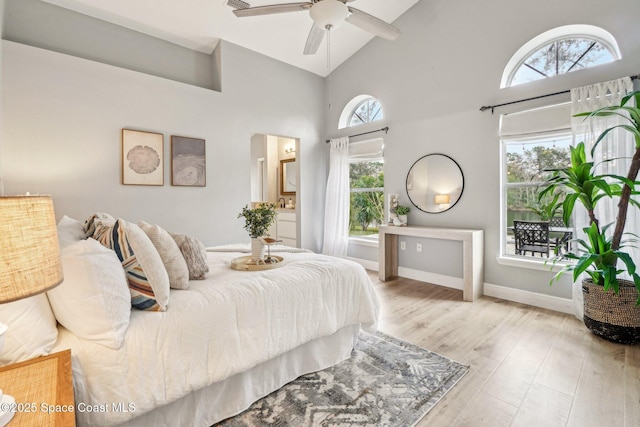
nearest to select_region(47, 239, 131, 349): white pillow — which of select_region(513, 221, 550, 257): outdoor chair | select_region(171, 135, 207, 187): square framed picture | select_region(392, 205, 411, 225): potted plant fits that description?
select_region(171, 135, 207, 187): square framed picture

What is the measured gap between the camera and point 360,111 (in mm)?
5074

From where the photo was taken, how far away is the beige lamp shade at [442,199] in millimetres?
3875

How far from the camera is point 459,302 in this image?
3322 mm

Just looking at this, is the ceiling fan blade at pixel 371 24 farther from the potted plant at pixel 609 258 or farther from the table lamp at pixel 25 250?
the table lamp at pixel 25 250

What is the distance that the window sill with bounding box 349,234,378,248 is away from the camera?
482cm

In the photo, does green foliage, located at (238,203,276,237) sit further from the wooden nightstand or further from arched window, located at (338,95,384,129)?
arched window, located at (338,95,384,129)

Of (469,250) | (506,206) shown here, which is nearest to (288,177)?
(469,250)

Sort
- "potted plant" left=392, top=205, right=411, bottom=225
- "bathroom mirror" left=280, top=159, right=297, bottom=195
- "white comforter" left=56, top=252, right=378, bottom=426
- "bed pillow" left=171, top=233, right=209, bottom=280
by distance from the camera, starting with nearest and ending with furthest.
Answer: "white comforter" left=56, top=252, right=378, bottom=426 → "bed pillow" left=171, top=233, right=209, bottom=280 → "potted plant" left=392, top=205, right=411, bottom=225 → "bathroom mirror" left=280, top=159, right=297, bottom=195

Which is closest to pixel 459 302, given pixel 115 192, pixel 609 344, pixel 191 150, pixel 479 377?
pixel 609 344

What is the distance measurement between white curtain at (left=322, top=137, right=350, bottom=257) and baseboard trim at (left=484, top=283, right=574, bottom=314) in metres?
2.22

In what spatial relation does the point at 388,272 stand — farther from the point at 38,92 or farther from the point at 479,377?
the point at 38,92

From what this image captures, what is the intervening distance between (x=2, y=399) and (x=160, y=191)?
311 centimetres

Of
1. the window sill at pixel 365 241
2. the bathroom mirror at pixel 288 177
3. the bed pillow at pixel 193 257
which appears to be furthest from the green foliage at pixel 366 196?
the bed pillow at pixel 193 257

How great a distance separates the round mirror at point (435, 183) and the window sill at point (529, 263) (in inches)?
34.3
